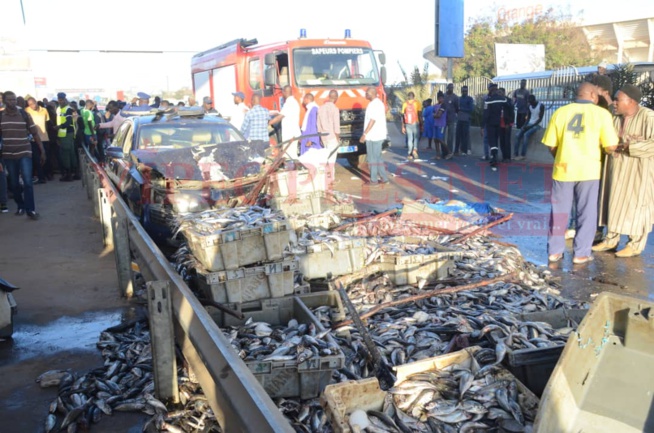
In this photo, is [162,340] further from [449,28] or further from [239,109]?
[449,28]

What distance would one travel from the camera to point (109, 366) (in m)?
4.74

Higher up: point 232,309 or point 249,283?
point 249,283

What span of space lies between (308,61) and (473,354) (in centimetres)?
1239

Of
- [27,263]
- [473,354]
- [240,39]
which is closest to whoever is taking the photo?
[473,354]

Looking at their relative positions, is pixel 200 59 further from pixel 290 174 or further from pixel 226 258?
pixel 226 258

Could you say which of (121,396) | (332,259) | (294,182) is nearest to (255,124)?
(294,182)

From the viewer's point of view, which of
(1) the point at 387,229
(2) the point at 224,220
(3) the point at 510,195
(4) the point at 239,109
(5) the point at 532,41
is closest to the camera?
(2) the point at 224,220

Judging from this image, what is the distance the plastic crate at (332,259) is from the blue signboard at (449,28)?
1722cm

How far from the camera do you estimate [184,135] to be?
968cm

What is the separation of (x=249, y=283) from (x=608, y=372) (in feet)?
10.3

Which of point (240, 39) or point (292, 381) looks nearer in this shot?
point (292, 381)

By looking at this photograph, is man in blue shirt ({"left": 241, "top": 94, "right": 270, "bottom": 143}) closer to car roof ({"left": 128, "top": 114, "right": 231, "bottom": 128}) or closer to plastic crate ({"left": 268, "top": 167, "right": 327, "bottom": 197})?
car roof ({"left": 128, "top": 114, "right": 231, "bottom": 128})

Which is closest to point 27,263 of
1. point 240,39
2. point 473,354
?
point 473,354

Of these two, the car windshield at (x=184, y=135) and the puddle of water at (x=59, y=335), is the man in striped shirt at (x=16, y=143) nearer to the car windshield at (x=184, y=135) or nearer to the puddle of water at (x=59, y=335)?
the car windshield at (x=184, y=135)
